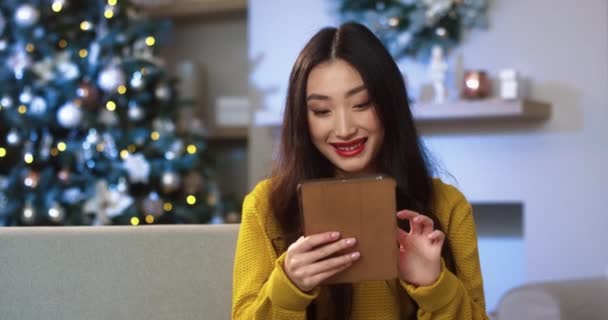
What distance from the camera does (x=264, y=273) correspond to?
1405 mm

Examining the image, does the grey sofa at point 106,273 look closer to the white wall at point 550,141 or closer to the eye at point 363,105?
the eye at point 363,105

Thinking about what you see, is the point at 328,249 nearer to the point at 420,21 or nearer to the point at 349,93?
the point at 349,93

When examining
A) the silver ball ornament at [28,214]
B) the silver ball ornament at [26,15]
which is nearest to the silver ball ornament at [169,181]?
the silver ball ornament at [28,214]

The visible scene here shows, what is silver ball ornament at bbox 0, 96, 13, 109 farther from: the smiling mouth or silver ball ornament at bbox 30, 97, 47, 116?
the smiling mouth

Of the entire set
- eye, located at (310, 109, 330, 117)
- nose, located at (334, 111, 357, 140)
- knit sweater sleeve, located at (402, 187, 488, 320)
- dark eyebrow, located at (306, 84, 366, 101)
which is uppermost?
dark eyebrow, located at (306, 84, 366, 101)

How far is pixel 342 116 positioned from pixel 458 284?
0.32 m

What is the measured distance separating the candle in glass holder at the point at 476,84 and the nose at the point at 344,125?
2062mm

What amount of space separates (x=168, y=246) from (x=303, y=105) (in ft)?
1.08

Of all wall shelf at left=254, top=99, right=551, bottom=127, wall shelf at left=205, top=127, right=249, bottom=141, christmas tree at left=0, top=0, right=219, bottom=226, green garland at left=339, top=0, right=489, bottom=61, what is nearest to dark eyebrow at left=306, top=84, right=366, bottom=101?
wall shelf at left=254, top=99, right=551, bottom=127

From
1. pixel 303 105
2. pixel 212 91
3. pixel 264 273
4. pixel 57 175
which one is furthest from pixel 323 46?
pixel 212 91

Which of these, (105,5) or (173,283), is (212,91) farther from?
(173,283)

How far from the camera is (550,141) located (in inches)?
135

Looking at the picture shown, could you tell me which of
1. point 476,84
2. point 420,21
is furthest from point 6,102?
point 476,84

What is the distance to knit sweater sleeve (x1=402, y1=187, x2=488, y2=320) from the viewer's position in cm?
129
